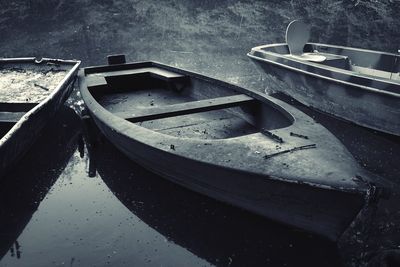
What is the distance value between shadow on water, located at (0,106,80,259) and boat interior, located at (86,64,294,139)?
1186 mm

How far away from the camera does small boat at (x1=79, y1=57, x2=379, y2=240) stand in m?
3.32

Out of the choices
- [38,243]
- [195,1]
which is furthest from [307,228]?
[195,1]

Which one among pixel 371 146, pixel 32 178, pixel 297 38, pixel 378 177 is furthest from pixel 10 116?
pixel 297 38

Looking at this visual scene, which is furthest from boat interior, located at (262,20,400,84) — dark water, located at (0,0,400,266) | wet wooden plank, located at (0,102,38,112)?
wet wooden plank, located at (0,102,38,112)

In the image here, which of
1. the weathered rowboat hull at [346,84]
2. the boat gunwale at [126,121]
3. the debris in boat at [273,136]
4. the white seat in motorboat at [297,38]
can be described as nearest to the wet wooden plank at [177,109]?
the boat gunwale at [126,121]

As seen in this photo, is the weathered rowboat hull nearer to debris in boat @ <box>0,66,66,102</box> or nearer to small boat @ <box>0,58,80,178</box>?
small boat @ <box>0,58,80,178</box>

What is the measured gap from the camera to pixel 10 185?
17.4 ft

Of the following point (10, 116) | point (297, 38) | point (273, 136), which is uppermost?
point (297, 38)

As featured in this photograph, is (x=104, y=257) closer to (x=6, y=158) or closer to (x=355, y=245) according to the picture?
(x=6, y=158)

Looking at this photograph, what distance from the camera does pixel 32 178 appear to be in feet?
18.2

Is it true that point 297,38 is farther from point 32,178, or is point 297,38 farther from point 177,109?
point 32,178

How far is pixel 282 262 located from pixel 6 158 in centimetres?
395

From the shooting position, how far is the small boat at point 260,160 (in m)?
3.32

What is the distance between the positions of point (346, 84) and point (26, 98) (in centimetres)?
692
